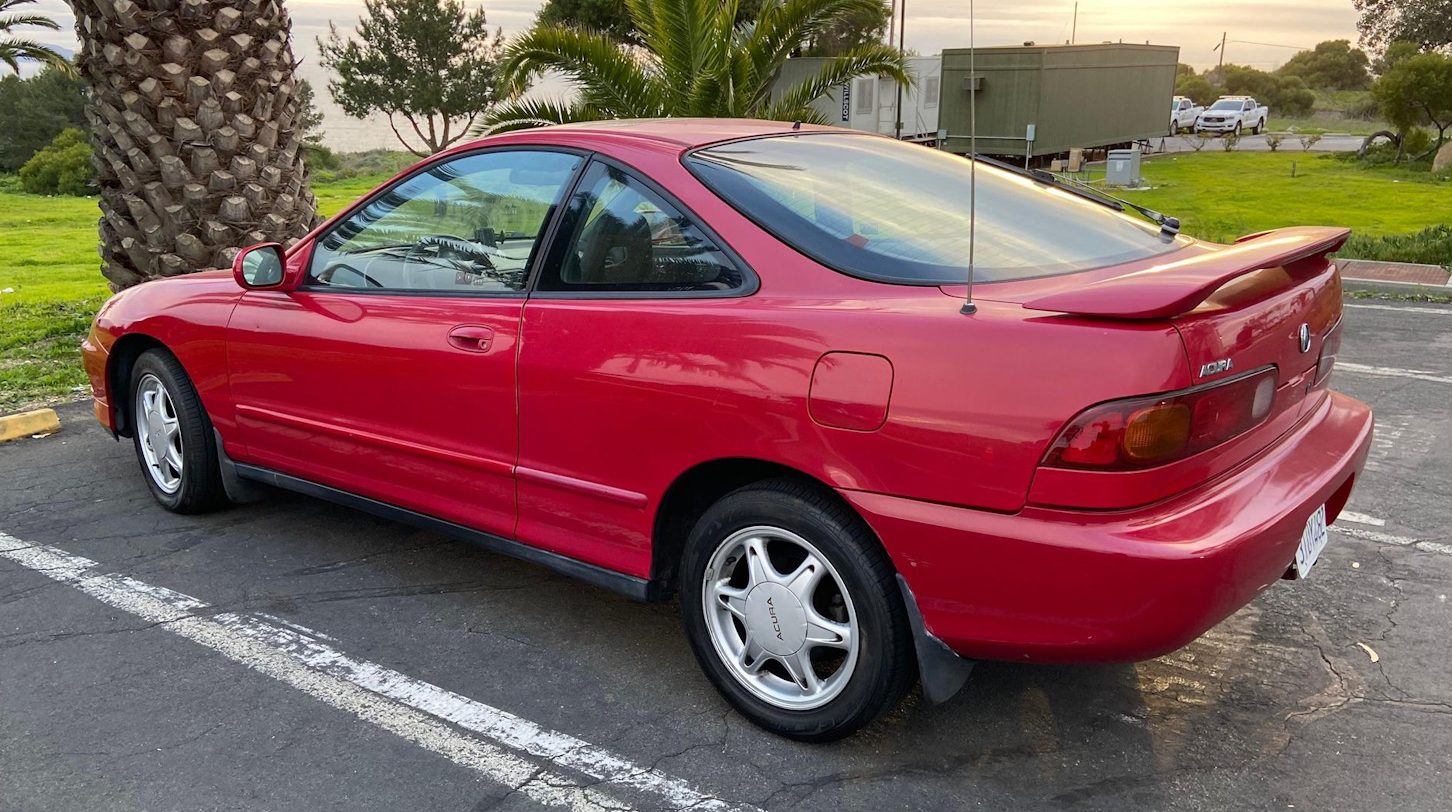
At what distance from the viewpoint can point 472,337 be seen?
3334 mm

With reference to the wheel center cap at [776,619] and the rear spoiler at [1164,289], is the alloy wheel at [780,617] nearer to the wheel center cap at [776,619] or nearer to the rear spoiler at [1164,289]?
the wheel center cap at [776,619]

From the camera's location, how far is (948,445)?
2439mm

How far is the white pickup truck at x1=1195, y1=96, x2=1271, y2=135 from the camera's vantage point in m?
38.9

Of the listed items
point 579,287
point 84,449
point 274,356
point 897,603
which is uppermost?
point 579,287

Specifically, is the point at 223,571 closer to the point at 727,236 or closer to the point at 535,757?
→ the point at 535,757

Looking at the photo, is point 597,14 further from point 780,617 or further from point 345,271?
point 780,617

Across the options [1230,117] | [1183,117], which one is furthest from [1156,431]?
[1183,117]

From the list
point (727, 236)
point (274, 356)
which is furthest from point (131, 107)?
point (727, 236)

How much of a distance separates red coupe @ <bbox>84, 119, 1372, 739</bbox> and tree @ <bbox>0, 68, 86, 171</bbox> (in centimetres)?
4470

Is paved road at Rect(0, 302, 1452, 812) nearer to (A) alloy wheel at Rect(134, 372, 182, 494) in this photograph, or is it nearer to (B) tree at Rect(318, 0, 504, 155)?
(A) alloy wheel at Rect(134, 372, 182, 494)

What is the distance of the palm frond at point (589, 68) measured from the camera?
399 inches

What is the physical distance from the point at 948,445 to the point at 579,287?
125cm

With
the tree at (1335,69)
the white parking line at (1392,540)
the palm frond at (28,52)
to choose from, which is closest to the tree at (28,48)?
the palm frond at (28,52)

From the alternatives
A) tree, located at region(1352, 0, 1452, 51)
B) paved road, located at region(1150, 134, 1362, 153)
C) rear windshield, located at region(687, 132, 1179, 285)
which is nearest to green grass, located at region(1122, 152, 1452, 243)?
paved road, located at region(1150, 134, 1362, 153)
